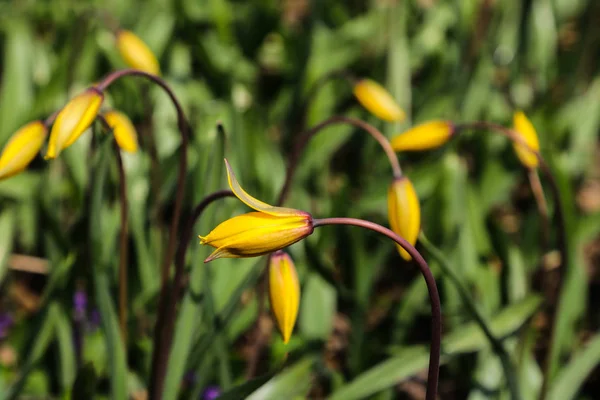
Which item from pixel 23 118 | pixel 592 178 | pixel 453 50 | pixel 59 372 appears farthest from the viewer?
pixel 592 178

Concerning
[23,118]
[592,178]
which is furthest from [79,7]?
[592,178]

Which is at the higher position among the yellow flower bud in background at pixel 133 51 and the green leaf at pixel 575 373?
the yellow flower bud in background at pixel 133 51

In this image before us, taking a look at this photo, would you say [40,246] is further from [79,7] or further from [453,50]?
[453,50]

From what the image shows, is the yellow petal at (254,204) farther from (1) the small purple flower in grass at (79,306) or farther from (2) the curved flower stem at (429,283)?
(1) the small purple flower in grass at (79,306)

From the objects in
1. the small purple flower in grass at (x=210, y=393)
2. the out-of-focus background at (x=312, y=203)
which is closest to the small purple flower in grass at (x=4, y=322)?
the out-of-focus background at (x=312, y=203)

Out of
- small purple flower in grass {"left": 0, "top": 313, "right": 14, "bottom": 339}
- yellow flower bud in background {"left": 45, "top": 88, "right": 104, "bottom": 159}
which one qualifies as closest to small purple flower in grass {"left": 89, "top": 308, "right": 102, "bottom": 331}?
small purple flower in grass {"left": 0, "top": 313, "right": 14, "bottom": 339}

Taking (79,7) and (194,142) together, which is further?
(79,7)
